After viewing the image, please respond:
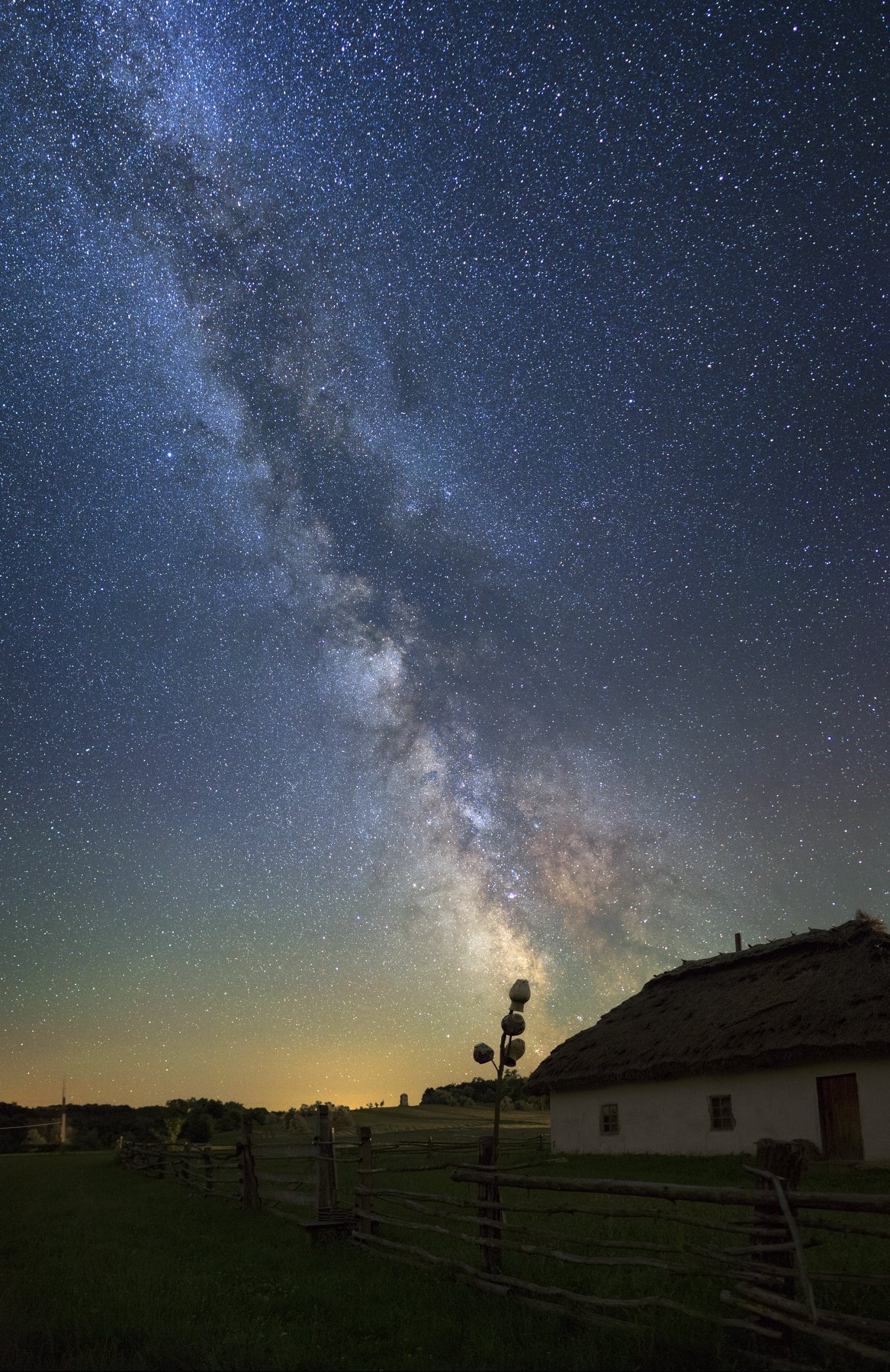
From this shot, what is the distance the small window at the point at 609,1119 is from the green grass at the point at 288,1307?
1149 centimetres

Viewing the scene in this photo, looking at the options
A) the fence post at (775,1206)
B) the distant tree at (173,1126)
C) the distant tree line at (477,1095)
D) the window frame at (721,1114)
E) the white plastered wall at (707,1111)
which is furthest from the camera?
the distant tree line at (477,1095)

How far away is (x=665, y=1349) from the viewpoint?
5496 millimetres

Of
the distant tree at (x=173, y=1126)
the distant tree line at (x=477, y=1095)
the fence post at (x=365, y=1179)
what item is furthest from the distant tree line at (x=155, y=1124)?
the fence post at (x=365, y=1179)

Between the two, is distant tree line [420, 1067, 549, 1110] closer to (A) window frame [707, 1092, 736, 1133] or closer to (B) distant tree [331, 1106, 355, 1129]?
(B) distant tree [331, 1106, 355, 1129]

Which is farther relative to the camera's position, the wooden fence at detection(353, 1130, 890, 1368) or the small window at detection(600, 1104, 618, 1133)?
the small window at detection(600, 1104, 618, 1133)

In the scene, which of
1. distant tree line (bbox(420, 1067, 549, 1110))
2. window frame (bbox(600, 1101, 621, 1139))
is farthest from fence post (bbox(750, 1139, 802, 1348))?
distant tree line (bbox(420, 1067, 549, 1110))

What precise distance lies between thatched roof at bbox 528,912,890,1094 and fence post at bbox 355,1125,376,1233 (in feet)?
35.5

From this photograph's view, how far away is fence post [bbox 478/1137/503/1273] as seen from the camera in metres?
7.98

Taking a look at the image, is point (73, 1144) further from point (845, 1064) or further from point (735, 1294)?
point (735, 1294)

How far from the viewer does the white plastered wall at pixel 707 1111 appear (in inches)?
690

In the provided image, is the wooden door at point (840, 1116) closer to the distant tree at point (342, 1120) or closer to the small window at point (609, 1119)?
the small window at point (609, 1119)

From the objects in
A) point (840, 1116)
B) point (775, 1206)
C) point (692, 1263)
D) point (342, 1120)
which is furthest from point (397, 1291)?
point (342, 1120)

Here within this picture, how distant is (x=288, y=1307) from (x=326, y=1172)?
398 cm

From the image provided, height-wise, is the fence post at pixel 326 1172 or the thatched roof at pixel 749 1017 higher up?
the thatched roof at pixel 749 1017
